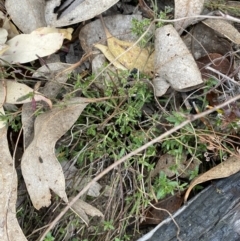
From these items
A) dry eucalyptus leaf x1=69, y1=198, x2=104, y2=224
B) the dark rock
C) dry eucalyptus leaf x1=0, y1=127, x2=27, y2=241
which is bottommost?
the dark rock

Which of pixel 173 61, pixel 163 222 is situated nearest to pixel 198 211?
pixel 163 222

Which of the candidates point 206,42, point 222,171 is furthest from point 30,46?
point 222,171

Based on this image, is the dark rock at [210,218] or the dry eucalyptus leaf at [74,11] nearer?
the dark rock at [210,218]

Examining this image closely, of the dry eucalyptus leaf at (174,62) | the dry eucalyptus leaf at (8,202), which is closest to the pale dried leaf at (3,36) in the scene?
the dry eucalyptus leaf at (8,202)

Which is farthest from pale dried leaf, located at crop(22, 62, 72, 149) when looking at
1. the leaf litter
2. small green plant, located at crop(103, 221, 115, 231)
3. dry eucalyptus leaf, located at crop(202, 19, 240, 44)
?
dry eucalyptus leaf, located at crop(202, 19, 240, 44)

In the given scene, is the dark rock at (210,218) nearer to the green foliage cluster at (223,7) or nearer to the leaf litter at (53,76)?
the leaf litter at (53,76)

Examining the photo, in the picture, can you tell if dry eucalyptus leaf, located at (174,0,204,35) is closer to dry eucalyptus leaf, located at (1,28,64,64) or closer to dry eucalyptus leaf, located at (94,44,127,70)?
dry eucalyptus leaf, located at (94,44,127,70)

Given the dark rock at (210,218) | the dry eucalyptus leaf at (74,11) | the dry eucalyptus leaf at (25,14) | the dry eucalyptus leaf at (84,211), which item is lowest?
the dark rock at (210,218)
